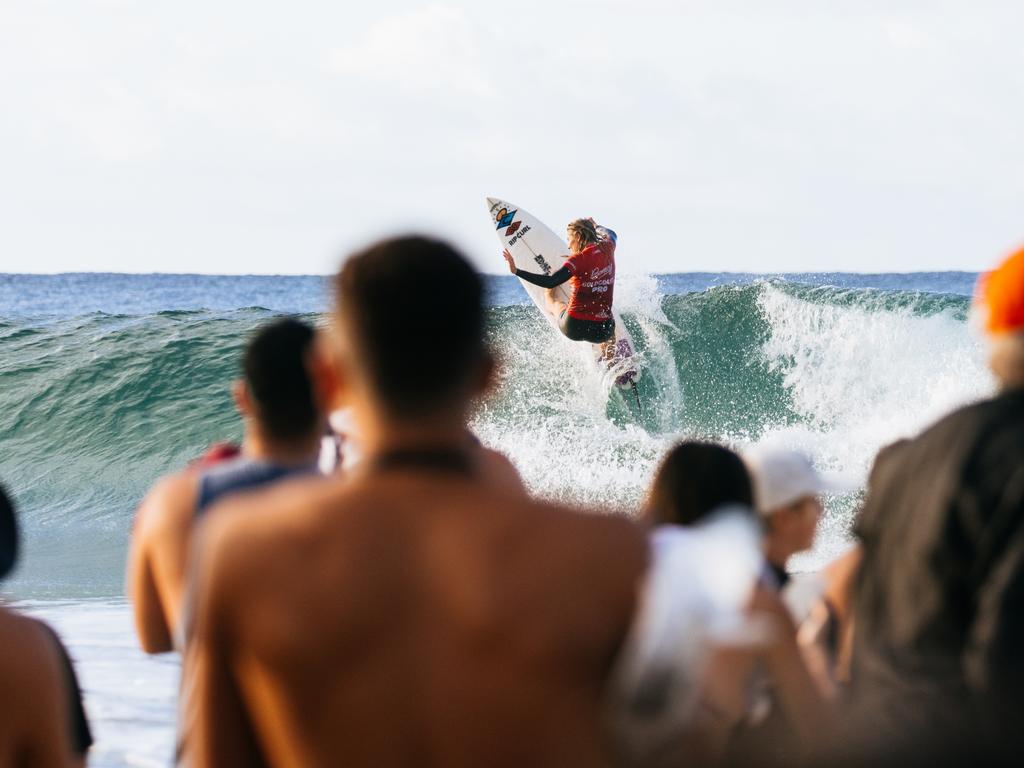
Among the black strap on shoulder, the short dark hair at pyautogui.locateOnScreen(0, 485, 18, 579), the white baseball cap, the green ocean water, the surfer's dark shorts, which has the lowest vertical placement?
the green ocean water

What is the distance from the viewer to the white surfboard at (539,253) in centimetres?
1417

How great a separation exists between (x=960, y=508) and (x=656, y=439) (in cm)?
1173

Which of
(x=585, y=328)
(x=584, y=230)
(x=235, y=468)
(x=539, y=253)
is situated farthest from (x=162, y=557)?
(x=539, y=253)

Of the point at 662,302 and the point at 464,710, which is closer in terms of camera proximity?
the point at 464,710

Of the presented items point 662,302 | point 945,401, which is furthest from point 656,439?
point 662,302

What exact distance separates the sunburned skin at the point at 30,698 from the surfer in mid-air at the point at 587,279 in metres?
10.2

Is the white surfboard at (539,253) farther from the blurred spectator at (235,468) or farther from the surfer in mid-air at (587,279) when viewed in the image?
the blurred spectator at (235,468)

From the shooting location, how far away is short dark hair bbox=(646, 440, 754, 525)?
2.32 meters

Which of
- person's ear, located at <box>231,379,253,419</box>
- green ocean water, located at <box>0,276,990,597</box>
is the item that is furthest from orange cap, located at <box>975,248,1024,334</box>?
green ocean water, located at <box>0,276,990,597</box>

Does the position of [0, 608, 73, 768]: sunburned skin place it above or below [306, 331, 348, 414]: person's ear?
below

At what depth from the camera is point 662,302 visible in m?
17.9

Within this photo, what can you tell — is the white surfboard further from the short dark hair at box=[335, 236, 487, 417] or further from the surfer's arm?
the short dark hair at box=[335, 236, 487, 417]

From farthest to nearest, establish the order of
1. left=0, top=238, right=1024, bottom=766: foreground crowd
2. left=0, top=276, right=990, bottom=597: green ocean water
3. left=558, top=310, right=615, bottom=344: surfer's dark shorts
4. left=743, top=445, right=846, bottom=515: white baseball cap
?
left=558, top=310, right=615, bottom=344: surfer's dark shorts < left=0, top=276, right=990, bottom=597: green ocean water < left=743, top=445, right=846, bottom=515: white baseball cap < left=0, top=238, right=1024, bottom=766: foreground crowd

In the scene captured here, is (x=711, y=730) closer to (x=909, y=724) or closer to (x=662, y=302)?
(x=909, y=724)
